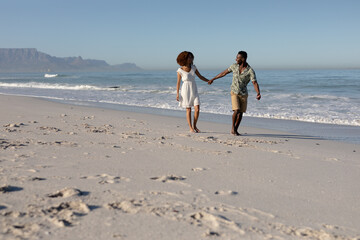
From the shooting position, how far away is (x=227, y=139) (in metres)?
6.31

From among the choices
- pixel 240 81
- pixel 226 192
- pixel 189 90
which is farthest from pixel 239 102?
pixel 226 192

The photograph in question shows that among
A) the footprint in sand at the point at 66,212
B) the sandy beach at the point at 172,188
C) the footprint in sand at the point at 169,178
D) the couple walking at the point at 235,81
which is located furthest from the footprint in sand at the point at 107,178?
the couple walking at the point at 235,81

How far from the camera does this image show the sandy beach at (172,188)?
2322 mm

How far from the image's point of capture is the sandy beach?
2322 mm

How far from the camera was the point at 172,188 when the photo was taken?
Answer: 319 centimetres

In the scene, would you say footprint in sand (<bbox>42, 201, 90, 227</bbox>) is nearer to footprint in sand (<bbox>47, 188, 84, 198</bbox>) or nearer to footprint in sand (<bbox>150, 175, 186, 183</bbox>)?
footprint in sand (<bbox>47, 188, 84, 198</bbox>)

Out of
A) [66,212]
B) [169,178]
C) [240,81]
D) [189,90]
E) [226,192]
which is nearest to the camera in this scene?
[66,212]

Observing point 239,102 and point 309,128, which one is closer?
point 239,102

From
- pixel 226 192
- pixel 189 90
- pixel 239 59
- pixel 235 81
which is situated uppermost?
pixel 239 59

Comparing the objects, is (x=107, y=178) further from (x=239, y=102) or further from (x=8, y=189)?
(x=239, y=102)

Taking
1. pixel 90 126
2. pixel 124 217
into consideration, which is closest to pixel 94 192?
pixel 124 217

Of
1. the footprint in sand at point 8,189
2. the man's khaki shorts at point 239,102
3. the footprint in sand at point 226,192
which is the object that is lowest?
the footprint in sand at point 226,192

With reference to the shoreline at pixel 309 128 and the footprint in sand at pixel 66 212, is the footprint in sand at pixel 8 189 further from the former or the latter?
the shoreline at pixel 309 128

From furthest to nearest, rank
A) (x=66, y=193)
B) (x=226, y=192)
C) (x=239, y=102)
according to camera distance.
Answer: (x=239, y=102) < (x=226, y=192) < (x=66, y=193)
